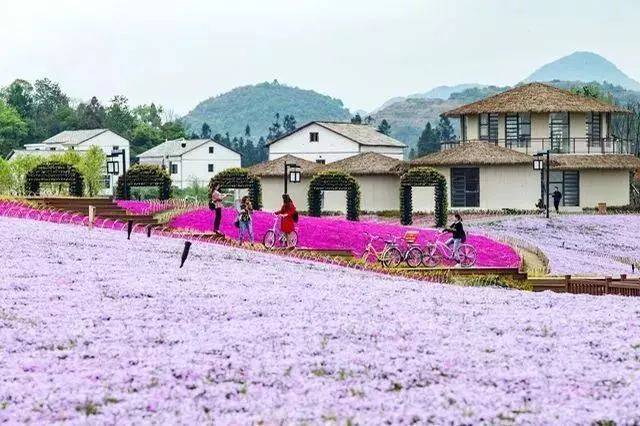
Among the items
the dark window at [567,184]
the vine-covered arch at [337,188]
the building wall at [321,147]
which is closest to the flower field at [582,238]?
the vine-covered arch at [337,188]

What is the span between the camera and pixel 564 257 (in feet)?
187

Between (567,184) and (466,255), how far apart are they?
4693cm

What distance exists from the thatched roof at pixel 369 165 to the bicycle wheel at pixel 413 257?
143 feet

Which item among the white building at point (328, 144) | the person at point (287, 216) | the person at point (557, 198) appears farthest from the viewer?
the white building at point (328, 144)

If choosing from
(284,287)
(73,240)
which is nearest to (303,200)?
(73,240)

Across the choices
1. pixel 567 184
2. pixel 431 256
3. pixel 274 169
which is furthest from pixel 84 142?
pixel 431 256

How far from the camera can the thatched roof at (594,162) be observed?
297 feet

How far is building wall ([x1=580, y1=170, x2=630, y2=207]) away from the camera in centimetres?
9206

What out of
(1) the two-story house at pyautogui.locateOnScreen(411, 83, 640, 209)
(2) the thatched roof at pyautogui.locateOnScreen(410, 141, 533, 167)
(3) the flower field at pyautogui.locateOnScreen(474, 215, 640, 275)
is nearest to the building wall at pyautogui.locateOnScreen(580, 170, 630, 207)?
(1) the two-story house at pyautogui.locateOnScreen(411, 83, 640, 209)

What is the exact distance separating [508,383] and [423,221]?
63592 millimetres

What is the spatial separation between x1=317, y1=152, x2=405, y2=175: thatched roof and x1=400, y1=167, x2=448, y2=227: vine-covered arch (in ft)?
50.9

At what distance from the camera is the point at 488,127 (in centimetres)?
→ 9638

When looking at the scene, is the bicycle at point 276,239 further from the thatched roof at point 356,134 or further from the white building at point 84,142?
the white building at point 84,142

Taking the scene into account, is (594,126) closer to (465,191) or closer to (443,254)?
(465,191)
